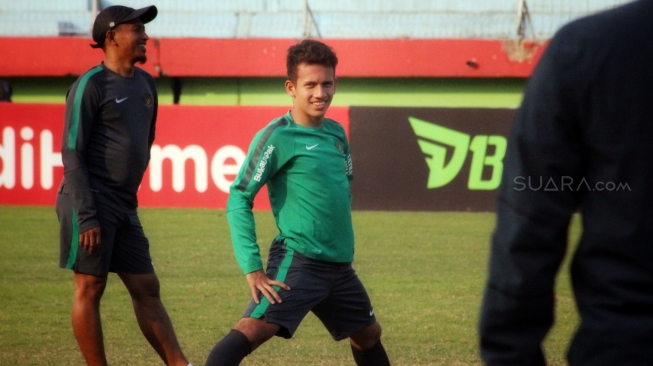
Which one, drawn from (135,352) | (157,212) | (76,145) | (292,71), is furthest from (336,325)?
(157,212)

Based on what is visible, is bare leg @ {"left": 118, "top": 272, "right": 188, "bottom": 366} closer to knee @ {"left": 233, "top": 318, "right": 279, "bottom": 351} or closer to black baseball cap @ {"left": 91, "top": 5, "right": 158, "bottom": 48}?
knee @ {"left": 233, "top": 318, "right": 279, "bottom": 351}

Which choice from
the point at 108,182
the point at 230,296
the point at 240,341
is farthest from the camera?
the point at 230,296

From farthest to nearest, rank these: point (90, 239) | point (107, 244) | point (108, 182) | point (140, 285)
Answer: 1. point (140, 285)
2. point (108, 182)
3. point (107, 244)
4. point (90, 239)

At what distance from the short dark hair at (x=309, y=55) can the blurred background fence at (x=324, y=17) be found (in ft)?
49.5

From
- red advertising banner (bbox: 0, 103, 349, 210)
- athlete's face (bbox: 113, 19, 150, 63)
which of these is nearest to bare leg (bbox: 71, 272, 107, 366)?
athlete's face (bbox: 113, 19, 150, 63)

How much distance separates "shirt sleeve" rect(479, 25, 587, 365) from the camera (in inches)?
65.6

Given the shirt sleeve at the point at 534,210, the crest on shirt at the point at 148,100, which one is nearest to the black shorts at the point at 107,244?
the crest on shirt at the point at 148,100

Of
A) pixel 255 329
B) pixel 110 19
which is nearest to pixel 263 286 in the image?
pixel 255 329

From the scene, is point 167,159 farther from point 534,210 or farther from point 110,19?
point 534,210

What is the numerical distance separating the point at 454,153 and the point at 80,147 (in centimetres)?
1073

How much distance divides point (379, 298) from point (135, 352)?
2.53 m

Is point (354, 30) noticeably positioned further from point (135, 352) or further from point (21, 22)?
point (135, 352)

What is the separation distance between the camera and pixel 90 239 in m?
4.52

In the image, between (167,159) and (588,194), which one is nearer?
(588,194)
